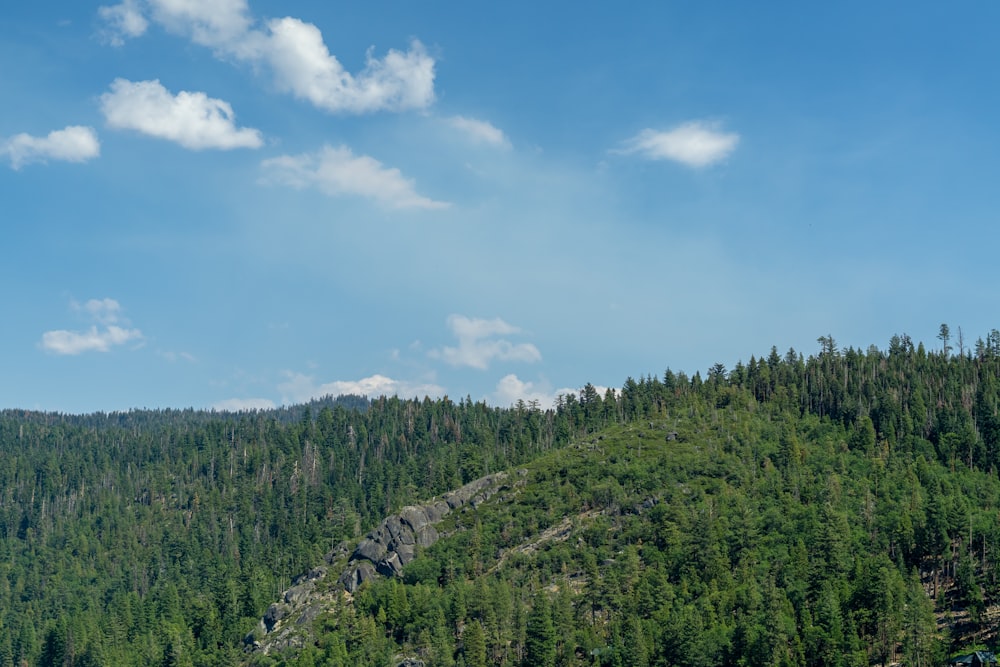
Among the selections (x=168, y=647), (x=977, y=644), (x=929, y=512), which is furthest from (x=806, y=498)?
(x=168, y=647)

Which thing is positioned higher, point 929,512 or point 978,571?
point 929,512

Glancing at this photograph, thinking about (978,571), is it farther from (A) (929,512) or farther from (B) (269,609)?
(B) (269,609)

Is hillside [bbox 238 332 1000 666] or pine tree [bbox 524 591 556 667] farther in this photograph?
pine tree [bbox 524 591 556 667]

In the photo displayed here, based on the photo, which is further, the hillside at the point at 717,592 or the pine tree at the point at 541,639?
the pine tree at the point at 541,639

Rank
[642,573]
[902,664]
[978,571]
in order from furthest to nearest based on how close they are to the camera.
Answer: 1. [642,573]
2. [978,571]
3. [902,664]

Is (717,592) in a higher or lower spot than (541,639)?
higher

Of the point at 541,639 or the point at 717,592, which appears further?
the point at 717,592

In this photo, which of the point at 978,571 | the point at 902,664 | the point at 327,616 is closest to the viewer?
the point at 902,664

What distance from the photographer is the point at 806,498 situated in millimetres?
193125

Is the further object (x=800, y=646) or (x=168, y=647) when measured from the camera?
(x=168, y=647)

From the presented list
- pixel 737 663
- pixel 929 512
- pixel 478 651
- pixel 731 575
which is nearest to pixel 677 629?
pixel 737 663

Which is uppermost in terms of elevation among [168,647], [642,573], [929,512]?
[929,512]

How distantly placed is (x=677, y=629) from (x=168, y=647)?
119004mm

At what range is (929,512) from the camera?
162m
